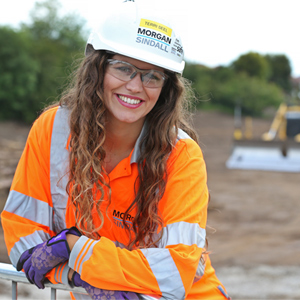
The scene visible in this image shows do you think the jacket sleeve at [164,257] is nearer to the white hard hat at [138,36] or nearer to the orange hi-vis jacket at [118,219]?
the orange hi-vis jacket at [118,219]

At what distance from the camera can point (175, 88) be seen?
210cm

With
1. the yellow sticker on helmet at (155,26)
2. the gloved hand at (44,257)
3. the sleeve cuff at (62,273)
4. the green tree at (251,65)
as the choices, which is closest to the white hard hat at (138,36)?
the yellow sticker on helmet at (155,26)

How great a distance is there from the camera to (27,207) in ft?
6.30

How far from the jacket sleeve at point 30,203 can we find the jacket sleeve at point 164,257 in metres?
0.30

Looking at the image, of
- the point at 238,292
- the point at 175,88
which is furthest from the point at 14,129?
the point at 175,88

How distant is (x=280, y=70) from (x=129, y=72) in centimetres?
7364

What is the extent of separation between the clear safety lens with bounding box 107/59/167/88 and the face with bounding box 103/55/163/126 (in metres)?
0.02

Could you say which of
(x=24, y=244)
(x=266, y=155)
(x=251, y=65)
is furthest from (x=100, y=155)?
(x=251, y=65)

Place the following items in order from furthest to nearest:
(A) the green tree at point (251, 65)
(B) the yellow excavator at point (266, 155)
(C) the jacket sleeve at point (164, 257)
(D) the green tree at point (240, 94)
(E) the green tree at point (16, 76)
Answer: (A) the green tree at point (251, 65), (D) the green tree at point (240, 94), (E) the green tree at point (16, 76), (B) the yellow excavator at point (266, 155), (C) the jacket sleeve at point (164, 257)

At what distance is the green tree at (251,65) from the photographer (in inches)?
2255

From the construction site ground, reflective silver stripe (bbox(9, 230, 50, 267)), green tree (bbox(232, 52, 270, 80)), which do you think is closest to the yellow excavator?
the construction site ground

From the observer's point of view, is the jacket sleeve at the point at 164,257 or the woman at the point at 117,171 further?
the woman at the point at 117,171

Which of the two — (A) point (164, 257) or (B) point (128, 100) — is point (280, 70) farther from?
(A) point (164, 257)

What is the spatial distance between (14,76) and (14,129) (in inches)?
161
